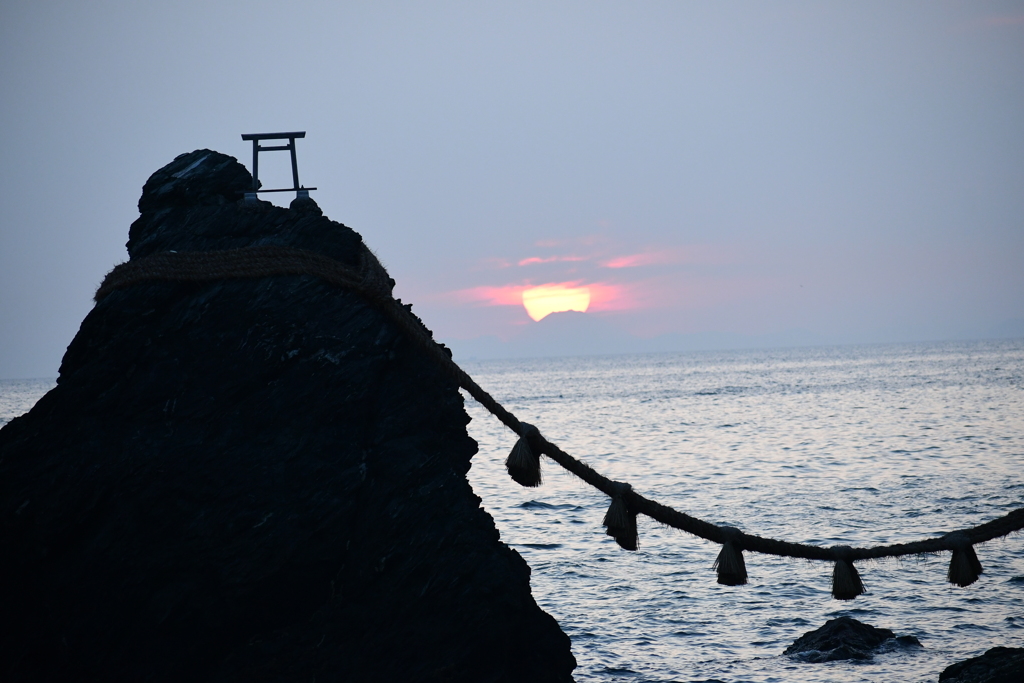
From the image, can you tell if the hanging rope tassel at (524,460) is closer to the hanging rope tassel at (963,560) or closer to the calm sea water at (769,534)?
the hanging rope tassel at (963,560)

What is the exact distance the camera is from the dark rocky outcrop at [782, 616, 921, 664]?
12.0 m

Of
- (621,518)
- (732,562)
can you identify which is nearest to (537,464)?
(621,518)

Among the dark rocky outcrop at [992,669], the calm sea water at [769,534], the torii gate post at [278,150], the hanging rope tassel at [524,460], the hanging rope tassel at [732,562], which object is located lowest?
the calm sea water at [769,534]

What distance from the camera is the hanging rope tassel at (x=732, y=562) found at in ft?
18.7

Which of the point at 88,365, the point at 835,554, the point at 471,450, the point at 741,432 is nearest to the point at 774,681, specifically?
the point at 835,554

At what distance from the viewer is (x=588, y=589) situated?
16.3m

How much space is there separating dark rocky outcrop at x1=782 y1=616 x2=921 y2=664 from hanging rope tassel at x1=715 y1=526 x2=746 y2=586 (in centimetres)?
777

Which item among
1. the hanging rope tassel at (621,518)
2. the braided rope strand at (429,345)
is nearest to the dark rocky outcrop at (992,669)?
the braided rope strand at (429,345)

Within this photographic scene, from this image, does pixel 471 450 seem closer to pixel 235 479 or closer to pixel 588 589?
pixel 235 479

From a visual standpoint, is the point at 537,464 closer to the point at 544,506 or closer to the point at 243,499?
the point at 243,499

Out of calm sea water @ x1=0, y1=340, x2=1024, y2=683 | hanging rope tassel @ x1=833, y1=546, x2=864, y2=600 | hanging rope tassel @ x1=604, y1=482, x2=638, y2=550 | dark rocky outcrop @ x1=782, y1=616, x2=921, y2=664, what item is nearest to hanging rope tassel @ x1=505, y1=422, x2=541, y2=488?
hanging rope tassel @ x1=604, y1=482, x2=638, y2=550

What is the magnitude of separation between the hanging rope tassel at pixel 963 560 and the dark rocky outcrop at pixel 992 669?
412 cm

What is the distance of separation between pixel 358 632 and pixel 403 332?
8.21 ft

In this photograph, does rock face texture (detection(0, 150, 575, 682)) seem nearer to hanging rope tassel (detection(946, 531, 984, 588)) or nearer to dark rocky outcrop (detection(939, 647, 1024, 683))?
hanging rope tassel (detection(946, 531, 984, 588))
